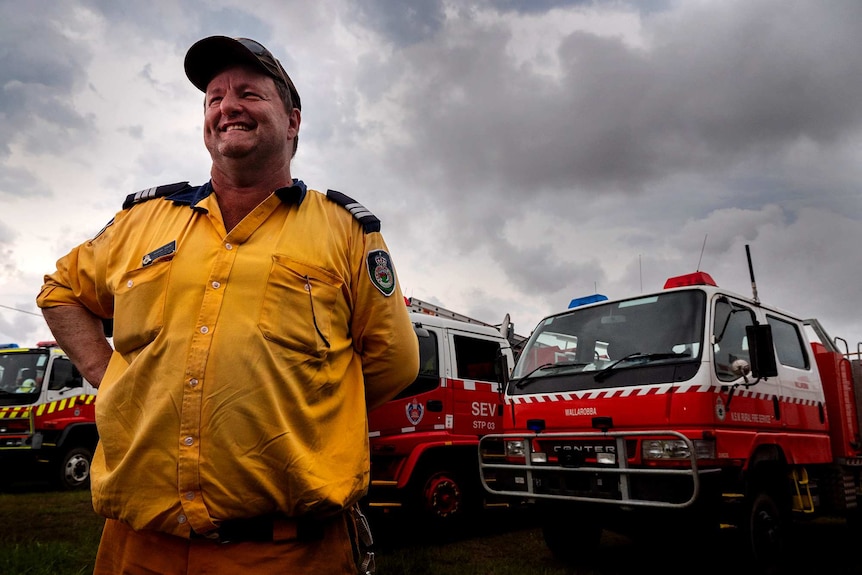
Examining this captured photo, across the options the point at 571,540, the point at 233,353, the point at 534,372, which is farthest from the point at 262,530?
the point at 571,540

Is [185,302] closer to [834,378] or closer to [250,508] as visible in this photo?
[250,508]

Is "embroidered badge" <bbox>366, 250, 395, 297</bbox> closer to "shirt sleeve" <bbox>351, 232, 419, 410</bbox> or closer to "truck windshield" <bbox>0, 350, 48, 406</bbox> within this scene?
"shirt sleeve" <bbox>351, 232, 419, 410</bbox>

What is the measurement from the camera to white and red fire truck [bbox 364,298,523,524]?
6184 mm

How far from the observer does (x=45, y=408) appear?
10.6 meters

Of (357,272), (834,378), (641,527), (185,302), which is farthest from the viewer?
(834,378)

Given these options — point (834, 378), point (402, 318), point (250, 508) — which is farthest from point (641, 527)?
point (250, 508)

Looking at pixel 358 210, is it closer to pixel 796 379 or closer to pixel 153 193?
pixel 153 193

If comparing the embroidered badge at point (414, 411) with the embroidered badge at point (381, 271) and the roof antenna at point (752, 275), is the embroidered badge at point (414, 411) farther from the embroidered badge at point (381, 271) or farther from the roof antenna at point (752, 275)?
the embroidered badge at point (381, 271)

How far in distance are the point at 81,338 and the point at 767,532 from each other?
4.88m

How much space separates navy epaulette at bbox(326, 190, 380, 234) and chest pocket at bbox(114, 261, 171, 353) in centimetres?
53

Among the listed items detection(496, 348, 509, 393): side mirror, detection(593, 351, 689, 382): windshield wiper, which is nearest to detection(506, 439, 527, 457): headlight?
detection(593, 351, 689, 382): windshield wiper

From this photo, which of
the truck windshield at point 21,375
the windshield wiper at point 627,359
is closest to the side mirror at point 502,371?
the windshield wiper at point 627,359

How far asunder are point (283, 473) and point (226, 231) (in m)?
0.67

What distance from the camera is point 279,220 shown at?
1.75m
